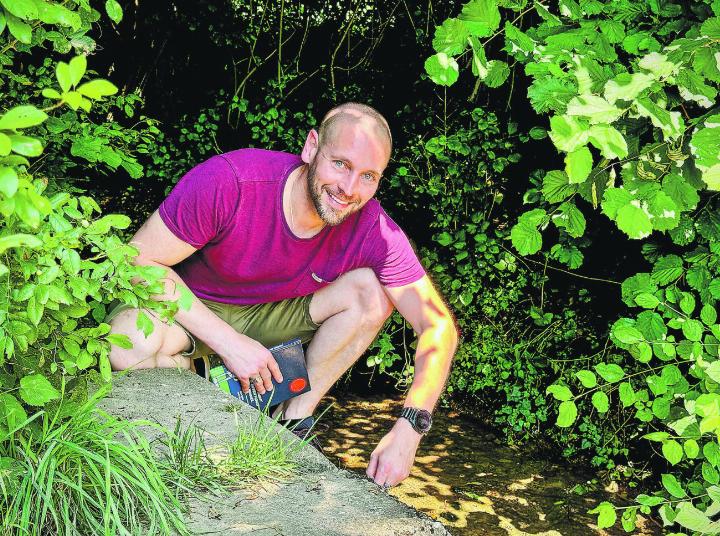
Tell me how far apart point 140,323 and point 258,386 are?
1.39m

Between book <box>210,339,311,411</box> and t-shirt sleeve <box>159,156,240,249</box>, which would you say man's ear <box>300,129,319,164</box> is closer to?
t-shirt sleeve <box>159,156,240,249</box>

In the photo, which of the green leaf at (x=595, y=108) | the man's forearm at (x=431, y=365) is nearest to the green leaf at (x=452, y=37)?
the green leaf at (x=595, y=108)

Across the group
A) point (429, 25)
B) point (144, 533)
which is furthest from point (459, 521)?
point (429, 25)

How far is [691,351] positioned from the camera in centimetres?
199

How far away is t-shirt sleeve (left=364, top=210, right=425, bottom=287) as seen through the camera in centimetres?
325

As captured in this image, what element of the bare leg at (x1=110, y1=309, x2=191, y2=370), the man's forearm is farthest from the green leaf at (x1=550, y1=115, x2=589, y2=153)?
the bare leg at (x1=110, y1=309, x2=191, y2=370)

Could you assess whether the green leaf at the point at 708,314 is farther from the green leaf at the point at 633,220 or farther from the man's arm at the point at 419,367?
the man's arm at the point at 419,367

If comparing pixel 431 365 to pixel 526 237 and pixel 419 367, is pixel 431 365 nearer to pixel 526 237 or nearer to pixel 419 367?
pixel 419 367

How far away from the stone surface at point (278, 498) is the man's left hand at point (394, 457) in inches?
10.8

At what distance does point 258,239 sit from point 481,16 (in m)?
1.65

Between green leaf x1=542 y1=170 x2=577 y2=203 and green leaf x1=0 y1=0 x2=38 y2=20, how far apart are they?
1148mm

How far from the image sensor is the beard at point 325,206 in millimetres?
3029

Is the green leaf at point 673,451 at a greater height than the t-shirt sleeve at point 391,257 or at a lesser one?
lesser

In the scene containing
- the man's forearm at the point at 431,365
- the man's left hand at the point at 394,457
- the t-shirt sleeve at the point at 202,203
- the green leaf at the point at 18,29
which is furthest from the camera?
the t-shirt sleeve at the point at 202,203
